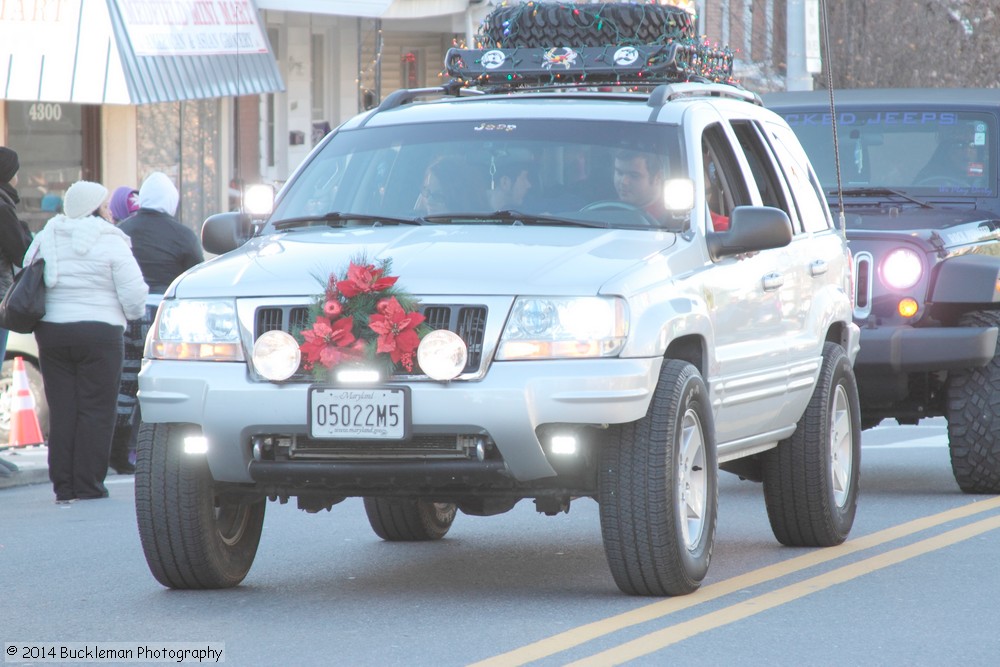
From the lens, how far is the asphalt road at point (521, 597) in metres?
6.29

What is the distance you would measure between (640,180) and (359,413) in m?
1.72

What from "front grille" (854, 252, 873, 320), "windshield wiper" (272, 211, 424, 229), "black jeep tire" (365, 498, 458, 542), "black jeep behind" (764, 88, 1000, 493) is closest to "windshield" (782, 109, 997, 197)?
"black jeep behind" (764, 88, 1000, 493)

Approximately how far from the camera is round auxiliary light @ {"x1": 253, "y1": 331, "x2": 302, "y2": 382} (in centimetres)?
683

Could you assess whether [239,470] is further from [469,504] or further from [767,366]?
[767,366]

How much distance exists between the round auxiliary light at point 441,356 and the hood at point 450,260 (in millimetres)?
169

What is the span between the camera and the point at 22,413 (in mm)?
13633

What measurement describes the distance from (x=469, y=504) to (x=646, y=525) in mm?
785

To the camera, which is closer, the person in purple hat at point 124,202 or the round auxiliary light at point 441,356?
the round auxiliary light at point 441,356

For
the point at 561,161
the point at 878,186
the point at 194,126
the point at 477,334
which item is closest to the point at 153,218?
the point at 878,186

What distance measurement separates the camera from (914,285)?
34.5 ft

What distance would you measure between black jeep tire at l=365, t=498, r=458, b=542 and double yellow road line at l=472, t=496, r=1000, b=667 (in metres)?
1.67

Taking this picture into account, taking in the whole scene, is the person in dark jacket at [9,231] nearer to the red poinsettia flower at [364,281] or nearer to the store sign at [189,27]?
the red poinsettia flower at [364,281]

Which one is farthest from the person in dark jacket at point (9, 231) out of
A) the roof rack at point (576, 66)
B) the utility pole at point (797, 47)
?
the utility pole at point (797, 47)

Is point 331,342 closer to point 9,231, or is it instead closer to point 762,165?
point 762,165
